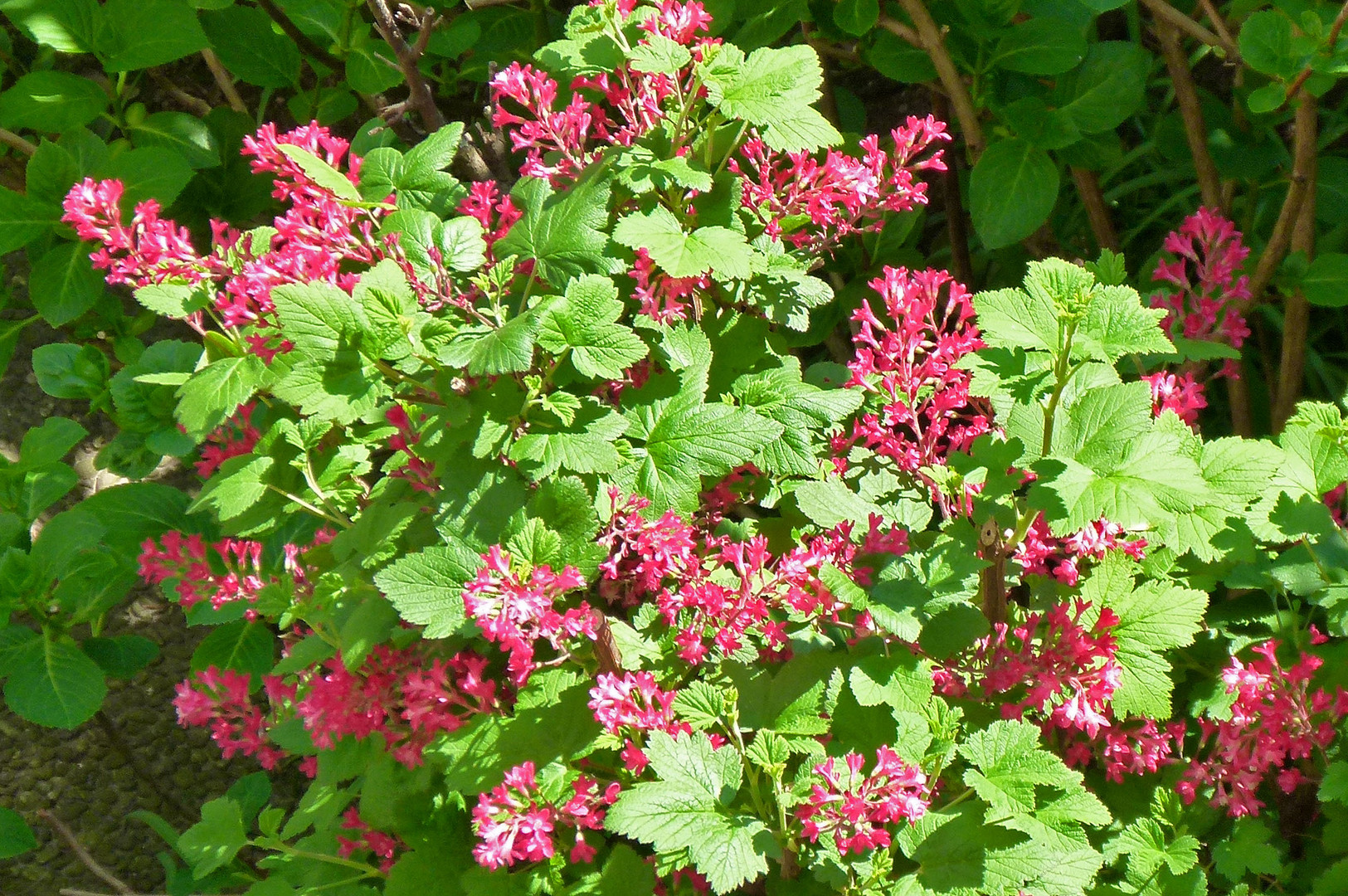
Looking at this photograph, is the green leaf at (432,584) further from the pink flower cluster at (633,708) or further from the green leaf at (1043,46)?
the green leaf at (1043,46)

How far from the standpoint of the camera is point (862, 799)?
3.11 ft

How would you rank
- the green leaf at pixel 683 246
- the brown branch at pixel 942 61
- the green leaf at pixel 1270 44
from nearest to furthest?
the green leaf at pixel 683 246 → the green leaf at pixel 1270 44 → the brown branch at pixel 942 61

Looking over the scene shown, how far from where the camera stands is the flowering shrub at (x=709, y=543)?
0.99 m

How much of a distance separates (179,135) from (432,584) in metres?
1.46

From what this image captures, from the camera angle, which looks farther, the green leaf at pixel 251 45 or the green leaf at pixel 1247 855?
the green leaf at pixel 251 45

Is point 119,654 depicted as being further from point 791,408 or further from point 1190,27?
point 1190,27

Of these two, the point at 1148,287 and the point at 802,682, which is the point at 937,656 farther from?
the point at 1148,287

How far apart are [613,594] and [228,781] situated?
4.74 feet

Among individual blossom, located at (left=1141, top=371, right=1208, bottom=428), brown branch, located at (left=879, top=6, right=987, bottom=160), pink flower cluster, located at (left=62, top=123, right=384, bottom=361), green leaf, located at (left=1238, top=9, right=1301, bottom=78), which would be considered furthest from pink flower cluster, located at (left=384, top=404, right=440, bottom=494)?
green leaf, located at (left=1238, top=9, right=1301, bottom=78)

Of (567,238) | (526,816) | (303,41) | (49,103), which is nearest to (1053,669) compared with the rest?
(526,816)

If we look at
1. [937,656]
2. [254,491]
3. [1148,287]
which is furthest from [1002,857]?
[1148,287]

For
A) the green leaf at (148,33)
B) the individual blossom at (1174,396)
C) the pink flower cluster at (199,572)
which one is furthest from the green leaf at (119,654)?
the individual blossom at (1174,396)

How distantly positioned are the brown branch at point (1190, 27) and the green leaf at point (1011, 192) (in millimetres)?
258

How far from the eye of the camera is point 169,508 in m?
1.86
